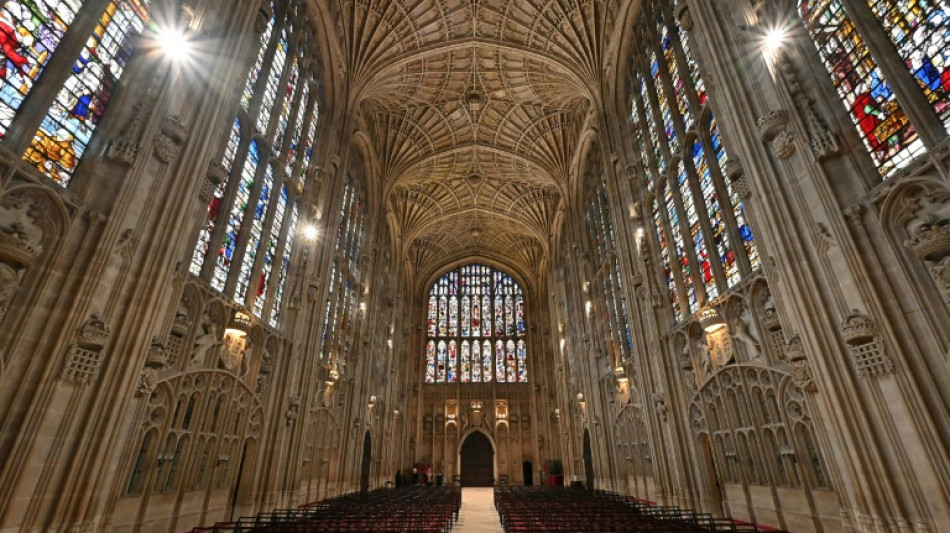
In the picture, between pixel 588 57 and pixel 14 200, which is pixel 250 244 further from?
pixel 588 57

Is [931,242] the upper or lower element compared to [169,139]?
lower

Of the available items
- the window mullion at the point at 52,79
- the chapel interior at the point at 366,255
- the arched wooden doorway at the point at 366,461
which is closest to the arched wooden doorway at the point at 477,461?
the arched wooden doorway at the point at 366,461

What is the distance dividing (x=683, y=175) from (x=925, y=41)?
7.24 metres

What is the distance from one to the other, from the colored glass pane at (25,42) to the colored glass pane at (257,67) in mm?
5438

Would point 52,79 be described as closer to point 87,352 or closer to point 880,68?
point 87,352

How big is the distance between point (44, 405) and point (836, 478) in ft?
44.1

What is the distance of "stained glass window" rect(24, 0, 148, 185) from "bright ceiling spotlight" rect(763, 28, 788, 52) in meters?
13.9

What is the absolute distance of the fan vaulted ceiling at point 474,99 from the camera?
2025 centimetres

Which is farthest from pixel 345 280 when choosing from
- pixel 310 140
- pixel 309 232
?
pixel 310 140

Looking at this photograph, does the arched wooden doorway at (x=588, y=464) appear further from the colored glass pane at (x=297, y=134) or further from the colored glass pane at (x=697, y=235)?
the colored glass pane at (x=297, y=134)

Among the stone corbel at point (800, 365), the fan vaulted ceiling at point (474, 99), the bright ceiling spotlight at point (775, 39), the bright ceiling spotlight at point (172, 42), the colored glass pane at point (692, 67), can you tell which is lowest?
the stone corbel at point (800, 365)

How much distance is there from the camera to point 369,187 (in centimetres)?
2691

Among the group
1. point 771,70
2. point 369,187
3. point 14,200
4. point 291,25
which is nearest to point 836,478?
point 771,70

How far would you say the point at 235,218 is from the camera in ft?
42.1
